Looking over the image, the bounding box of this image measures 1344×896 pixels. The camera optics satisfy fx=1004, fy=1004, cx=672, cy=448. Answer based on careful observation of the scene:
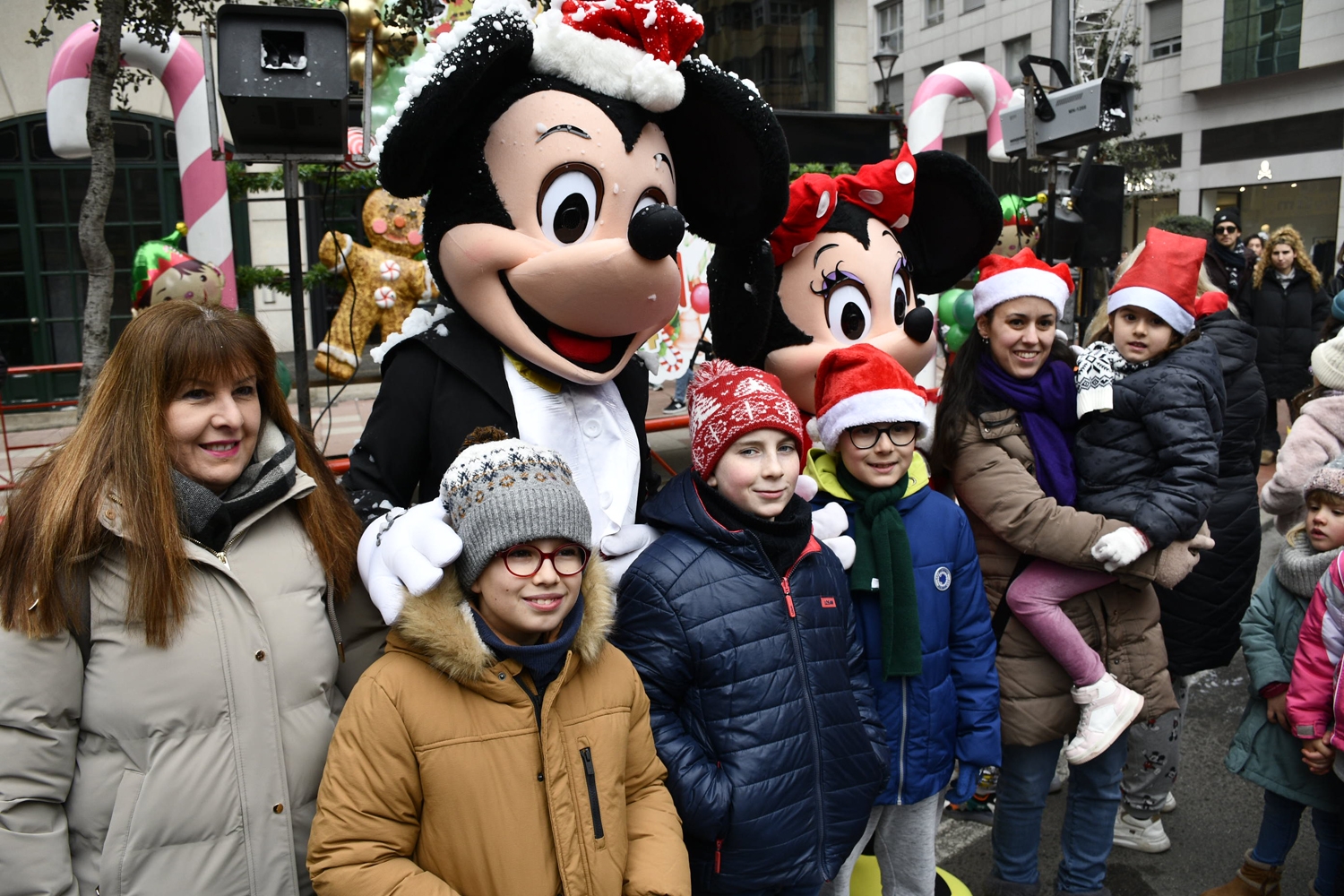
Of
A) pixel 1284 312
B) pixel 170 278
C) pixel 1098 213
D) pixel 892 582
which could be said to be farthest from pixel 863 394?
pixel 1284 312

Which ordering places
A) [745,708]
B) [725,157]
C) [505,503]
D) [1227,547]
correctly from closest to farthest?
1. [505,503]
2. [745,708]
3. [725,157]
4. [1227,547]

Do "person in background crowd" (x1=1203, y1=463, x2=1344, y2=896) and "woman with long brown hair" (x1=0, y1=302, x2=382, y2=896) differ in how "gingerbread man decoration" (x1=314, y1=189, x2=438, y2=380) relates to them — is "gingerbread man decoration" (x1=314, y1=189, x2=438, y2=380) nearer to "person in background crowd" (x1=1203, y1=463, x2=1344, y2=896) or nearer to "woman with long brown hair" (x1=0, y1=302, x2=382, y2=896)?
"woman with long brown hair" (x1=0, y1=302, x2=382, y2=896)

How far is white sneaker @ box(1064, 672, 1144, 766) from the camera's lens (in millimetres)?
2953

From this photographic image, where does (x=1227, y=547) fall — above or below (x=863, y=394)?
below

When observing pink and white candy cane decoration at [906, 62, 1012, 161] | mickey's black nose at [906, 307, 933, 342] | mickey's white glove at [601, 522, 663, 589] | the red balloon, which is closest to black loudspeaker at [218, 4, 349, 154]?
mickey's black nose at [906, 307, 933, 342]

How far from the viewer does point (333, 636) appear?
2.13 metres

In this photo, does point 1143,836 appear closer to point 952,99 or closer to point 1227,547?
point 1227,547

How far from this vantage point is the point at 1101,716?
298 cm

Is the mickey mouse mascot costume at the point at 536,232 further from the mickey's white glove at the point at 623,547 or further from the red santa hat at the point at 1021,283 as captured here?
the red santa hat at the point at 1021,283

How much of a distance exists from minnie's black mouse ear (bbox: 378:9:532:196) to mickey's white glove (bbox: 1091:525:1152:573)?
2.11 m

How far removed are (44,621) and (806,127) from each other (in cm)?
925

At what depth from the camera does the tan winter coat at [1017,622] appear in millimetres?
2994

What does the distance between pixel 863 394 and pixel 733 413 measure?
1.55ft

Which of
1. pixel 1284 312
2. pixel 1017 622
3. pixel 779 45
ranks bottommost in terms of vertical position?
pixel 1017 622
